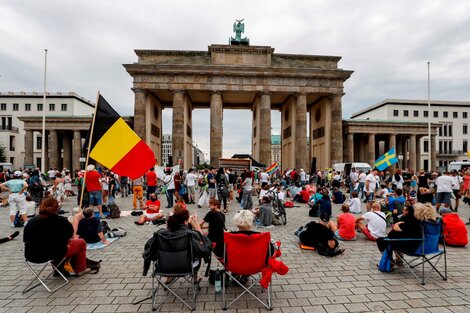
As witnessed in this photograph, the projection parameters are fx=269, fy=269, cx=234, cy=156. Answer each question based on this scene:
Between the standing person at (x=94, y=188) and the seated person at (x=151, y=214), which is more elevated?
the standing person at (x=94, y=188)

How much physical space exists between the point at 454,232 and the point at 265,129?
2812 centimetres

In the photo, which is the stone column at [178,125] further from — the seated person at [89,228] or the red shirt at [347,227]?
the red shirt at [347,227]

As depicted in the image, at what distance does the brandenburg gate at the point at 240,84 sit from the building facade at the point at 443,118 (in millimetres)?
33032

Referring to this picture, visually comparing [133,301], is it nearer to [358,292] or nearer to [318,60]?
[358,292]

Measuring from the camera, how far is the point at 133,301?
4.20 m

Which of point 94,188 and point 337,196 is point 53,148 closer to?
point 94,188

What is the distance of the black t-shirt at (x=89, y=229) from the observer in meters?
6.48

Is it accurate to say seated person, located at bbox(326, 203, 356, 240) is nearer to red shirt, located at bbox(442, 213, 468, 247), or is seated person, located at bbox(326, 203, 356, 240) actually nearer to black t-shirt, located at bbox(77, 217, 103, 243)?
red shirt, located at bbox(442, 213, 468, 247)

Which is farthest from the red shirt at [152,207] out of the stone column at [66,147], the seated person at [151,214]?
the stone column at [66,147]

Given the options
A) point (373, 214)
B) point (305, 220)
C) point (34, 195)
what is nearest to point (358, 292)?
point (373, 214)

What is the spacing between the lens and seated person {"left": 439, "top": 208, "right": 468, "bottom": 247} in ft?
22.9

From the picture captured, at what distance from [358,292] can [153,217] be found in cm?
737

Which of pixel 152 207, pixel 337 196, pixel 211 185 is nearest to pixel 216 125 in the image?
pixel 211 185

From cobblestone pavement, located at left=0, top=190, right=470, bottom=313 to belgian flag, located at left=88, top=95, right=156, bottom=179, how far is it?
85.4 inches
